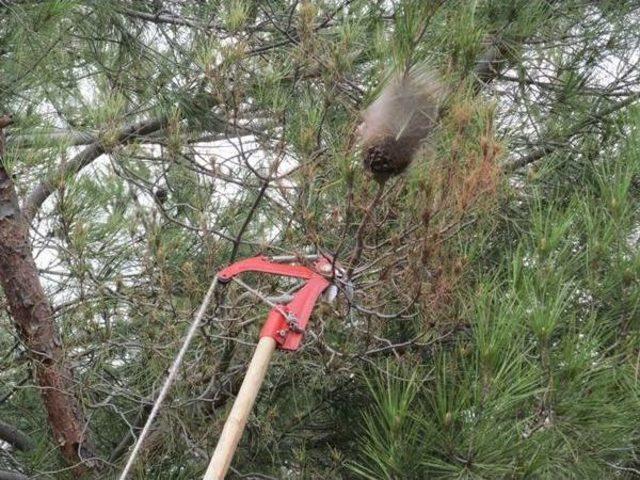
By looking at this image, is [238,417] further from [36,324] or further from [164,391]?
[36,324]

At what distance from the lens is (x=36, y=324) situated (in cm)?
227

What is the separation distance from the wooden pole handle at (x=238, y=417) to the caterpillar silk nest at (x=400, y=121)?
0.33m

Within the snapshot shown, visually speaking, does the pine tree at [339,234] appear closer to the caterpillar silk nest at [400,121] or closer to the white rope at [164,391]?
the caterpillar silk nest at [400,121]

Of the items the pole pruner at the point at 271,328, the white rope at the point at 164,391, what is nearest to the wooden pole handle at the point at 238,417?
the pole pruner at the point at 271,328

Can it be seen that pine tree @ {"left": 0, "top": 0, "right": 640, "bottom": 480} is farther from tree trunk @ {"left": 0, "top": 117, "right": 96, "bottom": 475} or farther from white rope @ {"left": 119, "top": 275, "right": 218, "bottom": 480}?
white rope @ {"left": 119, "top": 275, "right": 218, "bottom": 480}

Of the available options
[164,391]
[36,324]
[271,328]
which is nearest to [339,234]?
[271,328]

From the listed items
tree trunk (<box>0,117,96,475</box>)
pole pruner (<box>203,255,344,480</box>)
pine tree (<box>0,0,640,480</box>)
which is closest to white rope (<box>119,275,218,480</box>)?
pole pruner (<box>203,255,344,480</box>)

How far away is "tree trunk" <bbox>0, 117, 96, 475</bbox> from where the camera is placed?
7.34 ft

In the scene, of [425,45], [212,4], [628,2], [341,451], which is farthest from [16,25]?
[628,2]

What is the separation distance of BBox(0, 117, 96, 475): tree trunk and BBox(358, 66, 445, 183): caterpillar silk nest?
1.07 m

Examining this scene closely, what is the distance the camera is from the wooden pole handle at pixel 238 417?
143cm

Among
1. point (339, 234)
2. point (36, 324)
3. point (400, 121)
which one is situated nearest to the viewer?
point (400, 121)

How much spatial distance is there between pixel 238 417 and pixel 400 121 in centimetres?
49

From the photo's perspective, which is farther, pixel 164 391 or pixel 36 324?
pixel 36 324
